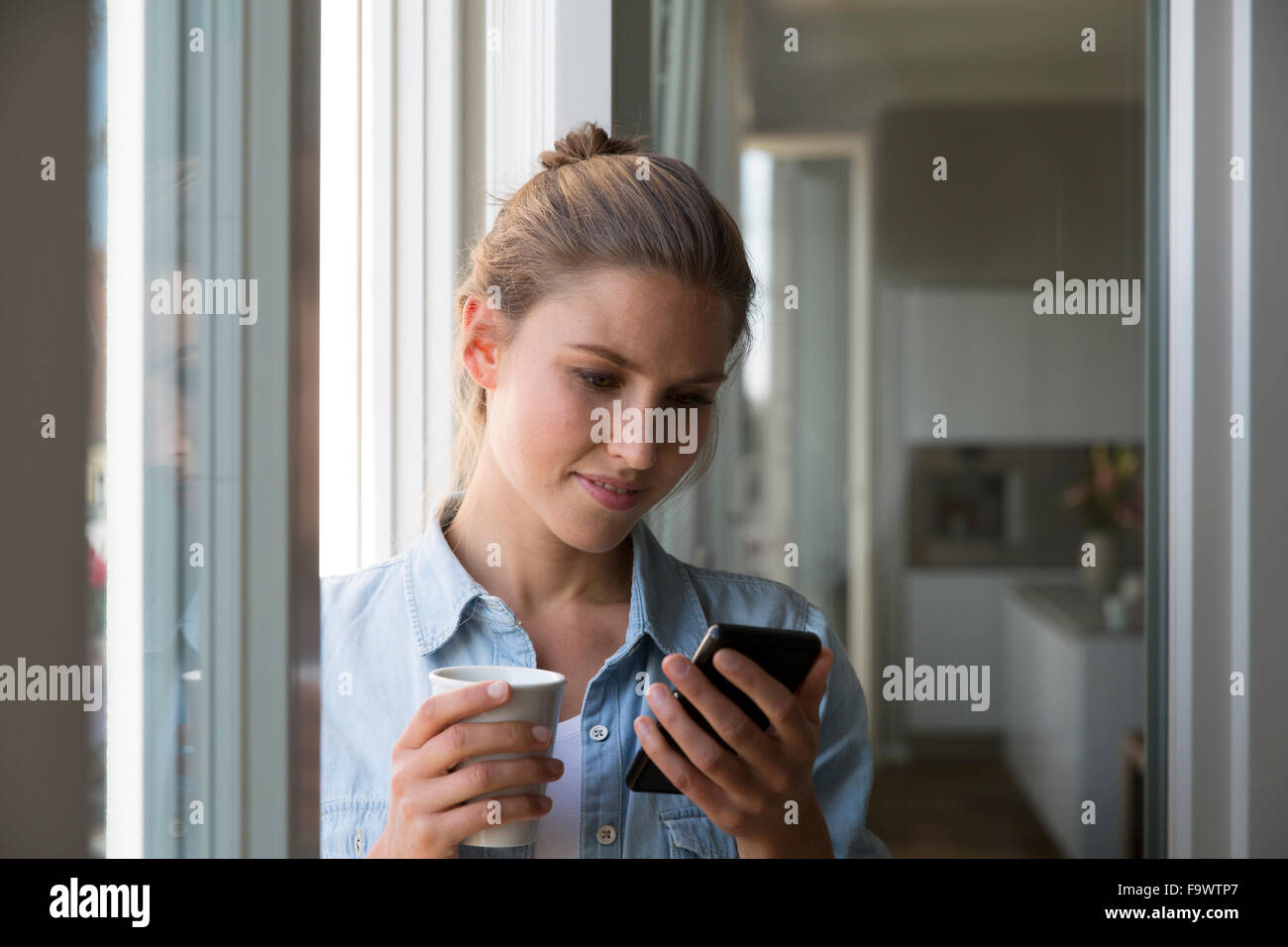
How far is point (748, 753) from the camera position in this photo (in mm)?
427

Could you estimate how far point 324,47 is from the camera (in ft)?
1.82

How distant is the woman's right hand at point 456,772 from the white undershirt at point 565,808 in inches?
3.2

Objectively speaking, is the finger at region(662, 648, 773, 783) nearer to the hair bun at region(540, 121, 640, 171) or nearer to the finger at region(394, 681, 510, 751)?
the finger at region(394, 681, 510, 751)

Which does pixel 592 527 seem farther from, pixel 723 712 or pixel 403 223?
pixel 403 223

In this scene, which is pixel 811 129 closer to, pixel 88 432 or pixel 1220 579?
pixel 1220 579

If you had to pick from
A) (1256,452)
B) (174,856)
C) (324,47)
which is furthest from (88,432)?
(1256,452)

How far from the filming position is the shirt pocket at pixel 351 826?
0.46 m

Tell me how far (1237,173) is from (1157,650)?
290 millimetres

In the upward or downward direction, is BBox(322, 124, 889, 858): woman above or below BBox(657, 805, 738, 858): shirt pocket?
above

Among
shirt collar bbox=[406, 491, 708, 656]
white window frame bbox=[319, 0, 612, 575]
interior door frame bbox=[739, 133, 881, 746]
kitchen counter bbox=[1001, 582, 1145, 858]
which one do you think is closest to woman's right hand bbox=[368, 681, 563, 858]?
shirt collar bbox=[406, 491, 708, 656]

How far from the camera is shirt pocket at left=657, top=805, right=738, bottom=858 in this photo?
1.61ft

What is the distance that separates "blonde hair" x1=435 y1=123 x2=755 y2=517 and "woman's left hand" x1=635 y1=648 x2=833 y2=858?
0.66 ft

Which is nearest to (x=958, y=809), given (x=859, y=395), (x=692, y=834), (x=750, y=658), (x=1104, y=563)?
(x=1104, y=563)

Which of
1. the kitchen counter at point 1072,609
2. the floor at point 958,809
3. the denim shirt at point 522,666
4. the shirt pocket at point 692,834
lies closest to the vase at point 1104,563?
the kitchen counter at point 1072,609
